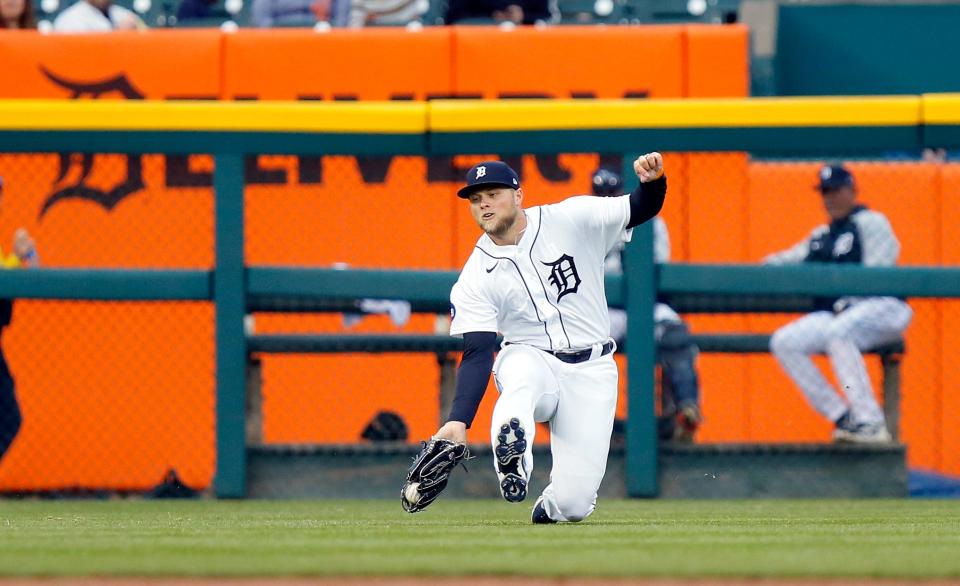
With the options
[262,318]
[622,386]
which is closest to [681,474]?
[622,386]

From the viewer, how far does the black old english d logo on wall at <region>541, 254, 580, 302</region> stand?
563 cm

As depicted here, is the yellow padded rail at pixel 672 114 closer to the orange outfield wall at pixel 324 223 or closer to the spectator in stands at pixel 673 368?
the spectator in stands at pixel 673 368

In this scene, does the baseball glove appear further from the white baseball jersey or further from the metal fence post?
the metal fence post

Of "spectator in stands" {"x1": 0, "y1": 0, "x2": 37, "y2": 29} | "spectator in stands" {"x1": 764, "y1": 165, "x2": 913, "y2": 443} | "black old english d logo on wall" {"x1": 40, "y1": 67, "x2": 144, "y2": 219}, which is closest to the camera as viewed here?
"spectator in stands" {"x1": 764, "y1": 165, "x2": 913, "y2": 443}

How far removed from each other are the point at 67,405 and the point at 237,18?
330 centimetres

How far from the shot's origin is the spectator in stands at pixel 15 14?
29.5 feet

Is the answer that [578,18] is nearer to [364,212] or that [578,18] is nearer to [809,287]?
[364,212]

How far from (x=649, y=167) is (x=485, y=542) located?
1.44 m

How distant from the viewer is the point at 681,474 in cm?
764

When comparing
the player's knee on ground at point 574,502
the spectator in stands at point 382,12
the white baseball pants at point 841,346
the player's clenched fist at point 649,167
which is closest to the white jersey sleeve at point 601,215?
the player's clenched fist at point 649,167

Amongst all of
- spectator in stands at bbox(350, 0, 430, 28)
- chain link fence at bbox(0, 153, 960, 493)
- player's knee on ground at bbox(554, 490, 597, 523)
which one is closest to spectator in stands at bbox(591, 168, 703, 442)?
chain link fence at bbox(0, 153, 960, 493)

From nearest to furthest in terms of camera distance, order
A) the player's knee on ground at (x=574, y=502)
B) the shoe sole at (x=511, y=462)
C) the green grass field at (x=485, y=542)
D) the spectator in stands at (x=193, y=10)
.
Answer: the green grass field at (x=485, y=542) < the shoe sole at (x=511, y=462) < the player's knee on ground at (x=574, y=502) < the spectator in stands at (x=193, y=10)

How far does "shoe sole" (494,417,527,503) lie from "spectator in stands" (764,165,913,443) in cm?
299

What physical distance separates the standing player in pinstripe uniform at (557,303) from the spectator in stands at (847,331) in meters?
2.17
